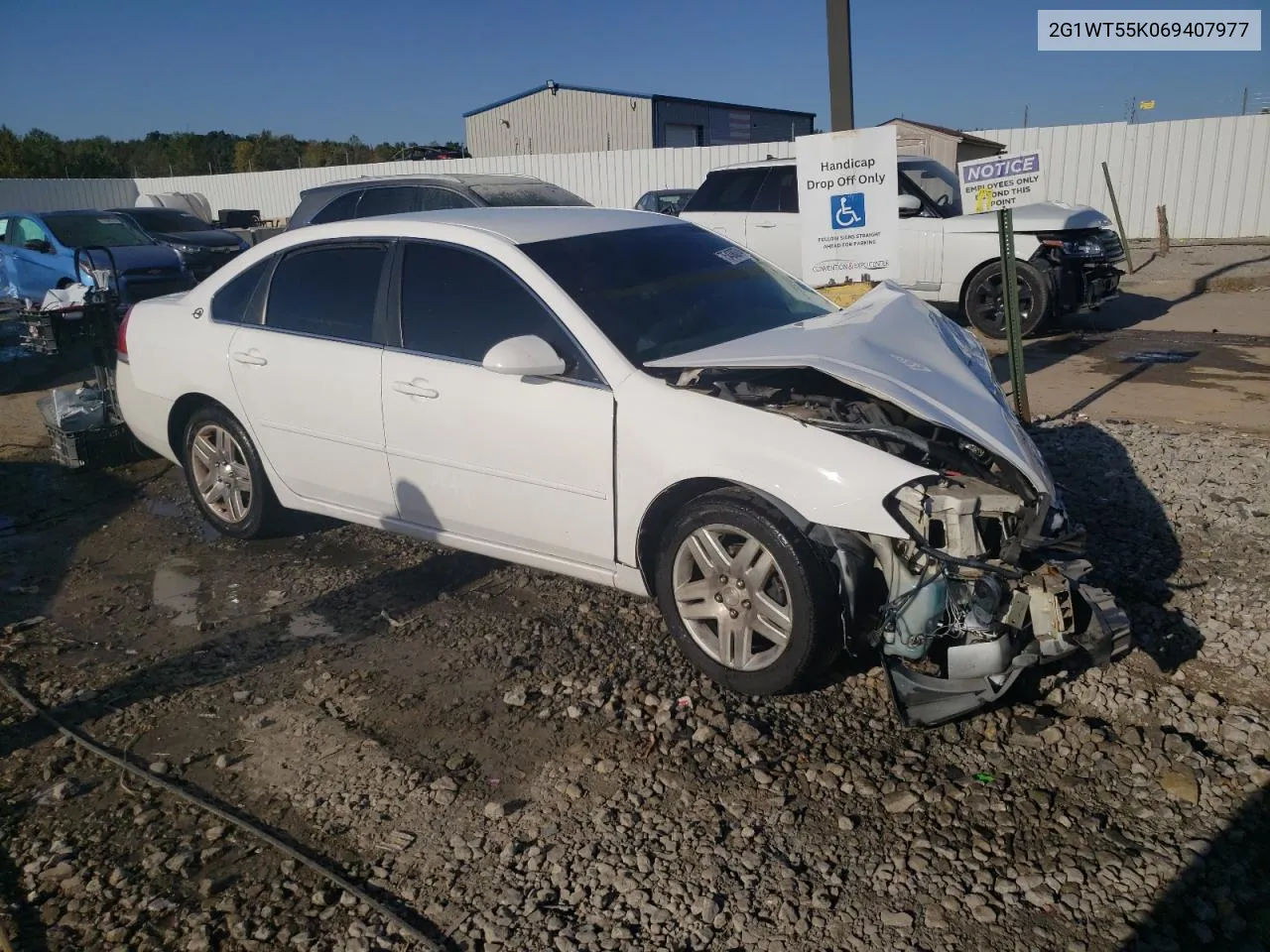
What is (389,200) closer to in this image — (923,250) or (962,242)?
(923,250)

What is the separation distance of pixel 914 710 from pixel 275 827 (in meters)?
2.06

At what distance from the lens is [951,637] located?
11.2 feet

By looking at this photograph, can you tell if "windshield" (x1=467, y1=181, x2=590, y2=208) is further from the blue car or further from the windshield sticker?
the blue car

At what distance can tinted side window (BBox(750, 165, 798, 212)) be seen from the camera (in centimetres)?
1143

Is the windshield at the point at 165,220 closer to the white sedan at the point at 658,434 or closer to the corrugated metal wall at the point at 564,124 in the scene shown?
the white sedan at the point at 658,434

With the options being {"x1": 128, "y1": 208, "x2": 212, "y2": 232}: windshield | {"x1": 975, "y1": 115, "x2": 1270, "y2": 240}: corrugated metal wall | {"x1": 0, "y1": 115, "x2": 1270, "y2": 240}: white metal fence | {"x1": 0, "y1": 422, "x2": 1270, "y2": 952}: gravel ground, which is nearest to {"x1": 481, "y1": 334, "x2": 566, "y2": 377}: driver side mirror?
{"x1": 0, "y1": 422, "x2": 1270, "y2": 952}: gravel ground

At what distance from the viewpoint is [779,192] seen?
1155 centimetres

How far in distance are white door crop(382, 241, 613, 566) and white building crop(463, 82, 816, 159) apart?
Result: 33.4 meters

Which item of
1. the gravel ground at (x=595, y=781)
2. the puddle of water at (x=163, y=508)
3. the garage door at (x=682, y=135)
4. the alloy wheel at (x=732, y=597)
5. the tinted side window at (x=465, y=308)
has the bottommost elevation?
the gravel ground at (x=595, y=781)

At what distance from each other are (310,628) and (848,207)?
4.34 metres

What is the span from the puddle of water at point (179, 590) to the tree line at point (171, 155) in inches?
1615

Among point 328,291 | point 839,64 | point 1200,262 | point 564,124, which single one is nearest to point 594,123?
point 564,124

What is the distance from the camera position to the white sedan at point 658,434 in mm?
3395

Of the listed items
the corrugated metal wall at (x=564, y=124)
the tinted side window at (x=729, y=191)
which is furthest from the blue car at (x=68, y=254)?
the corrugated metal wall at (x=564, y=124)
